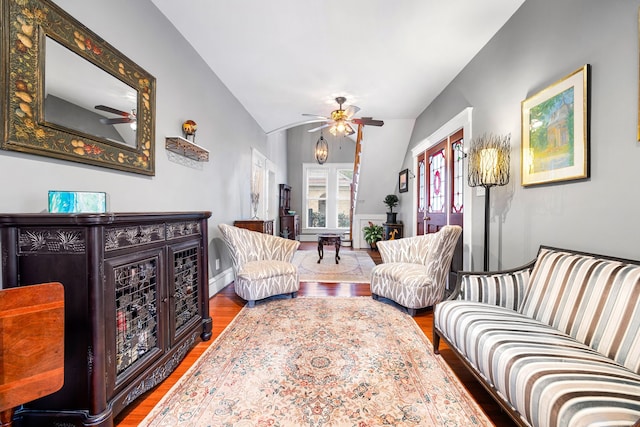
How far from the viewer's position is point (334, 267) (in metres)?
4.83

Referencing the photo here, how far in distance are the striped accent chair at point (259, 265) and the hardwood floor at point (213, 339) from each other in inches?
10.1

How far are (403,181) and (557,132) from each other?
12.7ft

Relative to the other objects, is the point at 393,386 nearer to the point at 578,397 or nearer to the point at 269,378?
the point at 269,378

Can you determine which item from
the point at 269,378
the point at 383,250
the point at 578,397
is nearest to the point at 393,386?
the point at 269,378

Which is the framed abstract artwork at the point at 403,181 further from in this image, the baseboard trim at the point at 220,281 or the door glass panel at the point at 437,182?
the baseboard trim at the point at 220,281

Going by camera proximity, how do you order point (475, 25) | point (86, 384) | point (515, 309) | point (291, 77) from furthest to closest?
point (291, 77) < point (475, 25) < point (515, 309) < point (86, 384)

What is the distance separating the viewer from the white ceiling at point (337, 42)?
2170 millimetres

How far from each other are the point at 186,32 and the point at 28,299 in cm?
255

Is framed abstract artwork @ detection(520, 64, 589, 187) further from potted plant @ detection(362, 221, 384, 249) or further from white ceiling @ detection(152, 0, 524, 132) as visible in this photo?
potted plant @ detection(362, 221, 384, 249)

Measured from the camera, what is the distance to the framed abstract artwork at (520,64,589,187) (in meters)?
1.62

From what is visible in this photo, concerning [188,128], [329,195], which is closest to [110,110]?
[188,128]

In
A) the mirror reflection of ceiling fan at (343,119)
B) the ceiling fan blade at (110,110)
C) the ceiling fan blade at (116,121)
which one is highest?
the mirror reflection of ceiling fan at (343,119)

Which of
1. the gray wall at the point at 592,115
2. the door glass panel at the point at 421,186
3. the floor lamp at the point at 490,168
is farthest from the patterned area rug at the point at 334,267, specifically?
the floor lamp at the point at 490,168

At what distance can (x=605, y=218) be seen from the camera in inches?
59.1
